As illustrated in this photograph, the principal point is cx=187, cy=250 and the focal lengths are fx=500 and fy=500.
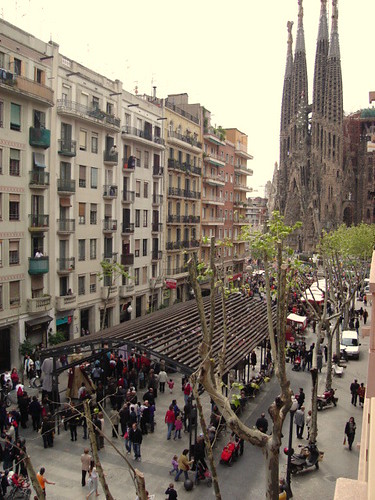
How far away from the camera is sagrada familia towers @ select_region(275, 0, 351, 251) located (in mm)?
99312

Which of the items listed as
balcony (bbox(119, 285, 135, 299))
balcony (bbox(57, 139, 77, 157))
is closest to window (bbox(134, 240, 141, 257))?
balcony (bbox(119, 285, 135, 299))

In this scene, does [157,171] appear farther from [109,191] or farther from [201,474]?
[201,474]

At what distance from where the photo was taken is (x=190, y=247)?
47.6 metres

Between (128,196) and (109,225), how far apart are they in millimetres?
3473

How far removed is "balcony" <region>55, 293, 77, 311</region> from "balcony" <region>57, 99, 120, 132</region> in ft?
36.7

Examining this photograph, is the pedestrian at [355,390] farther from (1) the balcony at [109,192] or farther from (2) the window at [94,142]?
(2) the window at [94,142]

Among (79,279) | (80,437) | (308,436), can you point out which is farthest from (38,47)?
(308,436)

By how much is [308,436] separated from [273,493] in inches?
468

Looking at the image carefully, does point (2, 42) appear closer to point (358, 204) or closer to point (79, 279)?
point (79, 279)

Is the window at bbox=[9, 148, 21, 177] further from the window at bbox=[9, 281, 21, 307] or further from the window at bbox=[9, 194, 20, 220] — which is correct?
the window at bbox=[9, 281, 21, 307]

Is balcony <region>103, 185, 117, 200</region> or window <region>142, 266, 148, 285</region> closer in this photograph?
balcony <region>103, 185, 117, 200</region>

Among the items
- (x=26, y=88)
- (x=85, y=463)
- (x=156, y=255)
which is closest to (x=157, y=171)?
(x=156, y=255)

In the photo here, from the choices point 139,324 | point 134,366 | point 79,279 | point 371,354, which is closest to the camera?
point 371,354

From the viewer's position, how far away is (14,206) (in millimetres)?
27375
